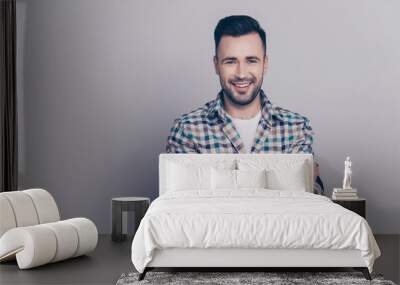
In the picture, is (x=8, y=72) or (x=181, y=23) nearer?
(x=8, y=72)

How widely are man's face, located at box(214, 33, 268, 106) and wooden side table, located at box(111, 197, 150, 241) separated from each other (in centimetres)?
159

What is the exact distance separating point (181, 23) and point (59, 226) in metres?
2.88

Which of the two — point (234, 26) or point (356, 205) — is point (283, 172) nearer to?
point (356, 205)

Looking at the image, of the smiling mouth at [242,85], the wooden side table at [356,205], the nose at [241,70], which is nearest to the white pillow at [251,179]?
the wooden side table at [356,205]

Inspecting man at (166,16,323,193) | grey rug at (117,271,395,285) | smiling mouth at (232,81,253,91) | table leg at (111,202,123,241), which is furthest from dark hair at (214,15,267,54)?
grey rug at (117,271,395,285)

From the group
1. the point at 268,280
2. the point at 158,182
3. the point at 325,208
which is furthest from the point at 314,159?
the point at 268,280

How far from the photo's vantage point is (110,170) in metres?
7.29

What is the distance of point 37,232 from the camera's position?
5.21 meters

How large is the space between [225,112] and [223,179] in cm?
107

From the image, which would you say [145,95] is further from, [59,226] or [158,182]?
[59,226]

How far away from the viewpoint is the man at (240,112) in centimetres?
729

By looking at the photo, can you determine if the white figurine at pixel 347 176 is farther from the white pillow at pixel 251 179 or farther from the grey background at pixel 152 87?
the white pillow at pixel 251 179

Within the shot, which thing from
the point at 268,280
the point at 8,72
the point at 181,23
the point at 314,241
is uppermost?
the point at 181,23

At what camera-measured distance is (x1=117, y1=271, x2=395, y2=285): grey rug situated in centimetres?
474
